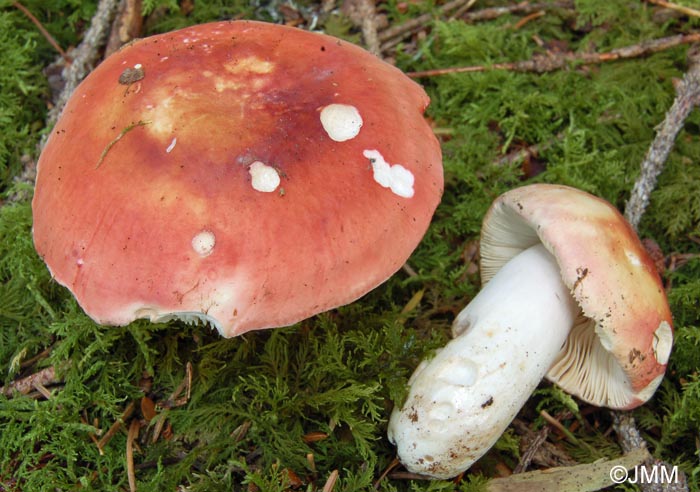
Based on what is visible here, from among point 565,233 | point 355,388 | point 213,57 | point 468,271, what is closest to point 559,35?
point 468,271

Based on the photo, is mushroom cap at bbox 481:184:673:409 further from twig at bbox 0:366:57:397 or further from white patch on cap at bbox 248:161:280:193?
twig at bbox 0:366:57:397

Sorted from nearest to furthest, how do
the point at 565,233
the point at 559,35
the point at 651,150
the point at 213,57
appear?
the point at 565,233, the point at 213,57, the point at 651,150, the point at 559,35

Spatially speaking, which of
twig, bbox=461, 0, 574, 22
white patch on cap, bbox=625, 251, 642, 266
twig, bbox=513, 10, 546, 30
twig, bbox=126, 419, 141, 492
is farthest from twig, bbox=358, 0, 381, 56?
twig, bbox=126, 419, 141, 492

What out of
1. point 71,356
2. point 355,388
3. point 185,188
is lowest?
point 71,356

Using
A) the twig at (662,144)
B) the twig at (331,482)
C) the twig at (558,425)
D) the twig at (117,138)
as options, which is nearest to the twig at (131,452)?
the twig at (331,482)

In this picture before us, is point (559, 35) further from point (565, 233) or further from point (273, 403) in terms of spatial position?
point (273, 403)

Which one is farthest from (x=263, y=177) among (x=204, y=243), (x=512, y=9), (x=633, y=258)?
(x=512, y=9)

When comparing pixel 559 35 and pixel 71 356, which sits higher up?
pixel 559 35
